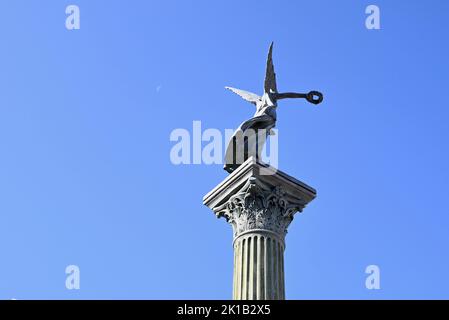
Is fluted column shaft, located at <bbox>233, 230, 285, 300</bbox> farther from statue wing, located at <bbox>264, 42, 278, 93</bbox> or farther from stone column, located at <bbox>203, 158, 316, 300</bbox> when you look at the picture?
statue wing, located at <bbox>264, 42, 278, 93</bbox>

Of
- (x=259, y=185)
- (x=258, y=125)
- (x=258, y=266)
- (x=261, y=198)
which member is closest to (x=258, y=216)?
(x=261, y=198)

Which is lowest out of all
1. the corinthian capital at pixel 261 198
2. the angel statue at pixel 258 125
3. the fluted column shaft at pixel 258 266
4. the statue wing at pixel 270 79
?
the fluted column shaft at pixel 258 266

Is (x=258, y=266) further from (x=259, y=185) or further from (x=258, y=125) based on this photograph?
(x=258, y=125)

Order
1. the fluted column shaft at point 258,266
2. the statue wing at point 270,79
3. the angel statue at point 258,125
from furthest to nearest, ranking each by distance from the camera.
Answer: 1. the statue wing at point 270,79
2. the angel statue at point 258,125
3. the fluted column shaft at point 258,266

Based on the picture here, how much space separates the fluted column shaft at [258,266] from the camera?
22953mm

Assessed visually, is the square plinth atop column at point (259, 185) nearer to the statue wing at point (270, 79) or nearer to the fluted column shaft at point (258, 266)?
the fluted column shaft at point (258, 266)

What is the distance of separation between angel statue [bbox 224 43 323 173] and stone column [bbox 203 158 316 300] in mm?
915

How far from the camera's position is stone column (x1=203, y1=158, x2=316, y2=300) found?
23203 millimetres

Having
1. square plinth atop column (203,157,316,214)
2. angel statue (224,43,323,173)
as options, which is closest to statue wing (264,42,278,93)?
angel statue (224,43,323,173)

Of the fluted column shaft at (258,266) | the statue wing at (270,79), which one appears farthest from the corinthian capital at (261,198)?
the statue wing at (270,79)

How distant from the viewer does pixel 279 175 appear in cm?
2470

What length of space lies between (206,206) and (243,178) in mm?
1919
